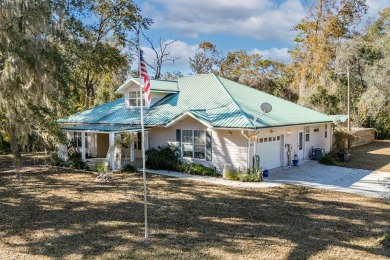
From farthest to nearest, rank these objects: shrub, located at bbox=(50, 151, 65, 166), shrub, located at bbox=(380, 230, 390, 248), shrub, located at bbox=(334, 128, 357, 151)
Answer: shrub, located at bbox=(334, 128, 357, 151) → shrub, located at bbox=(50, 151, 65, 166) → shrub, located at bbox=(380, 230, 390, 248)

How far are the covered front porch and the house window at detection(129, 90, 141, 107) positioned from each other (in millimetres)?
1939

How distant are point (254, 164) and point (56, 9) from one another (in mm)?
9581

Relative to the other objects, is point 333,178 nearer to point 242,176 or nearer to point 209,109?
point 242,176

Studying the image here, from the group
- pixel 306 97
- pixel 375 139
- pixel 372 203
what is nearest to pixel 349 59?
pixel 306 97

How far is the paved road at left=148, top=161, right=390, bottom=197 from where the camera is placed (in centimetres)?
1362

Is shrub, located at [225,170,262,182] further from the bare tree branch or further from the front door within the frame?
the bare tree branch

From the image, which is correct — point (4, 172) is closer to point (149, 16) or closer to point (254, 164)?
point (254, 164)

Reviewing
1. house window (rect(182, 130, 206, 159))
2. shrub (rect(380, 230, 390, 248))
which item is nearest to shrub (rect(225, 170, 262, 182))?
house window (rect(182, 130, 206, 159))

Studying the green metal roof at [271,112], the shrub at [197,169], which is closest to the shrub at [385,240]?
the green metal roof at [271,112]

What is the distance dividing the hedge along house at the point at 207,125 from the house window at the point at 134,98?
57mm

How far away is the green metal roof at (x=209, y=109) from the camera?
16.0 metres

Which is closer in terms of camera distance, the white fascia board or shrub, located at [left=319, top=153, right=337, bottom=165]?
the white fascia board

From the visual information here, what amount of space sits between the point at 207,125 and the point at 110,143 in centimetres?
479

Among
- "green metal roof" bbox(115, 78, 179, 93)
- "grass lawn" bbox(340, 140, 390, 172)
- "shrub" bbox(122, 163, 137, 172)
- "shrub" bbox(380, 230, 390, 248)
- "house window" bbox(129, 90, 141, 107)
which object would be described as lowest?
"shrub" bbox(380, 230, 390, 248)
